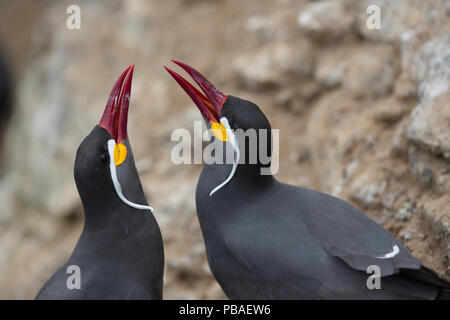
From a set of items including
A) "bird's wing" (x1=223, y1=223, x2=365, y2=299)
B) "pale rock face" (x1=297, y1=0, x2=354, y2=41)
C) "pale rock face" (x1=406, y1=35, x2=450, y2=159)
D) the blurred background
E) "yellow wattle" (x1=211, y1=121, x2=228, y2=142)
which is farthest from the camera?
"pale rock face" (x1=297, y1=0, x2=354, y2=41)

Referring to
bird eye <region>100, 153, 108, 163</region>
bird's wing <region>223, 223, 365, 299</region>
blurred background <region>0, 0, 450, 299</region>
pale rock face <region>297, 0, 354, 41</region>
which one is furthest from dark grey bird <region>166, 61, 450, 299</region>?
pale rock face <region>297, 0, 354, 41</region>

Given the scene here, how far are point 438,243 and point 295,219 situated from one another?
51.2 inches

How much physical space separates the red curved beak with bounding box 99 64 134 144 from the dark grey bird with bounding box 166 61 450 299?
0.44 metres

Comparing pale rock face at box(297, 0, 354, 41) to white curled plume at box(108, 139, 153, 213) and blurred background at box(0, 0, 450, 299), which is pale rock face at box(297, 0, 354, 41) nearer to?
blurred background at box(0, 0, 450, 299)

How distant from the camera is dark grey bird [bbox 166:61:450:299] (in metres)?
3.69

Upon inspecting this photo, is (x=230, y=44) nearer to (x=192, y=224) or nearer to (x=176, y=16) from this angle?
A: (x=176, y=16)

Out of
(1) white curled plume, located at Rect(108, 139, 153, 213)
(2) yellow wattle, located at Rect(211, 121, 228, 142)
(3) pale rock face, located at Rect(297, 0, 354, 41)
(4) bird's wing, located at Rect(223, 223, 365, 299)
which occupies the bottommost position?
(4) bird's wing, located at Rect(223, 223, 365, 299)

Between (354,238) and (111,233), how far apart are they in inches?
62.0

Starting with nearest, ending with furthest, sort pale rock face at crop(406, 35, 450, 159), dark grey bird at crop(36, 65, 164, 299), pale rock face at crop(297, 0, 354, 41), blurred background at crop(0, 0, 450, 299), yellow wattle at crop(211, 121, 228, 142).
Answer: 1. dark grey bird at crop(36, 65, 164, 299)
2. yellow wattle at crop(211, 121, 228, 142)
3. pale rock face at crop(406, 35, 450, 159)
4. blurred background at crop(0, 0, 450, 299)
5. pale rock face at crop(297, 0, 354, 41)

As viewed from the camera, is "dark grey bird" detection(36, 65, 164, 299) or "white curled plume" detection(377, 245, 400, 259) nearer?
"white curled plume" detection(377, 245, 400, 259)

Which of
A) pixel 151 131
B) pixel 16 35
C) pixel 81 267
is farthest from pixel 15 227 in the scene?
pixel 81 267

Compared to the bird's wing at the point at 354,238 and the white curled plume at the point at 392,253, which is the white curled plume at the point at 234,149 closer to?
the bird's wing at the point at 354,238

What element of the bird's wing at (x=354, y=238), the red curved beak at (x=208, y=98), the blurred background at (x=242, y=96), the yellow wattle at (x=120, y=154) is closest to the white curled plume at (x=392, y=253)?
the bird's wing at (x=354, y=238)

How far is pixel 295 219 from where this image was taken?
4.00 m
